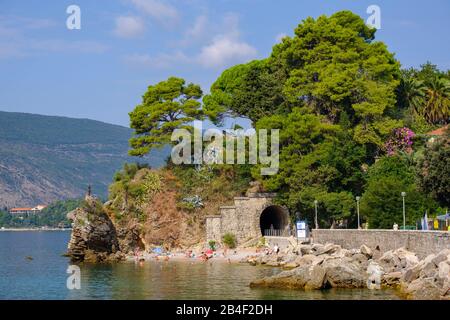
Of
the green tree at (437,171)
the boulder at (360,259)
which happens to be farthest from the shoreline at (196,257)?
the green tree at (437,171)

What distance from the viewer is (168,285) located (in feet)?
138

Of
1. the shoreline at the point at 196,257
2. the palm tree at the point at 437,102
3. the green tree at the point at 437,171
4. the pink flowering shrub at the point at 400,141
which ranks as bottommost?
the shoreline at the point at 196,257

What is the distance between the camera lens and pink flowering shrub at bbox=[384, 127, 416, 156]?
61.1 m

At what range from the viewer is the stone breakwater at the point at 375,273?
33000mm

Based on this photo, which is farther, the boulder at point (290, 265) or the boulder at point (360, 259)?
the boulder at point (290, 265)

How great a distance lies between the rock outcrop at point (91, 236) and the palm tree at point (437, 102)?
93.6 ft

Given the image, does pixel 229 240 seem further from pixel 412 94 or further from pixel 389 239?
pixel 412 94

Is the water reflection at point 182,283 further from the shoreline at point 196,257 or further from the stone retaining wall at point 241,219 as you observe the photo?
the stone retaining wall at point 241,219

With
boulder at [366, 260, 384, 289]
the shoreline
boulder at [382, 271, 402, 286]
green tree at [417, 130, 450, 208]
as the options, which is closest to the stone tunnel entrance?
the shoreline

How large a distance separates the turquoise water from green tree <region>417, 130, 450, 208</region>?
9.96 m

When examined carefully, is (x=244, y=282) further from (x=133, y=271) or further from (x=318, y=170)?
(x=318, y=170)
